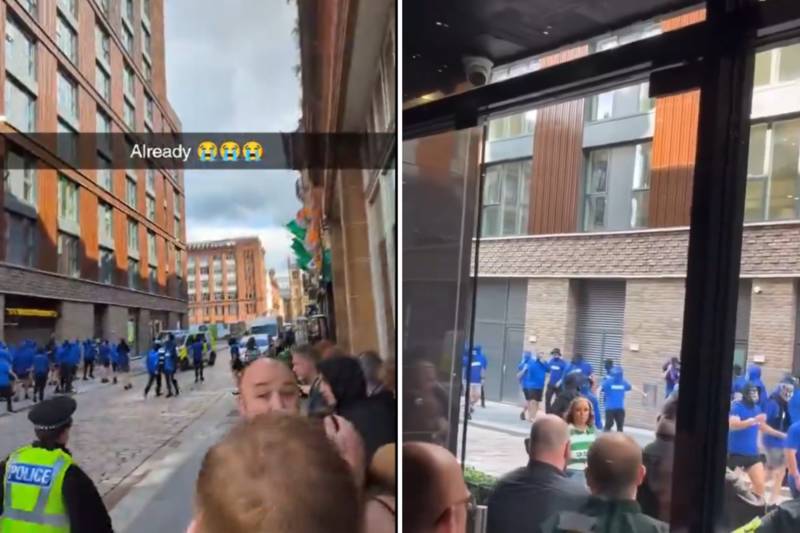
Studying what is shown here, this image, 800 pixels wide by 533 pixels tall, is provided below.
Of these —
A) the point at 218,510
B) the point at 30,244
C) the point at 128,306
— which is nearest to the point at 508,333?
the point at 218,510

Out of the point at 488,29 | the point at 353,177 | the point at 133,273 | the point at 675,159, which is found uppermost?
the point at 488,29

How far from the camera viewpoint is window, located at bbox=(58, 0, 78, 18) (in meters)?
1.18

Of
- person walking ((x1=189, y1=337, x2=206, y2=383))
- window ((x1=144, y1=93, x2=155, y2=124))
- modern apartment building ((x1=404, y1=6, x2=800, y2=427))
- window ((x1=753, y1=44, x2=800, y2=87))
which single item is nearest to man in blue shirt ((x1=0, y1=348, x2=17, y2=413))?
person walking ((x1=189, y1=337, x2=206, y2=383))

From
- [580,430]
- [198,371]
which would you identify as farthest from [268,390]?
[580,430]

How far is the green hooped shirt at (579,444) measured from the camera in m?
1.41

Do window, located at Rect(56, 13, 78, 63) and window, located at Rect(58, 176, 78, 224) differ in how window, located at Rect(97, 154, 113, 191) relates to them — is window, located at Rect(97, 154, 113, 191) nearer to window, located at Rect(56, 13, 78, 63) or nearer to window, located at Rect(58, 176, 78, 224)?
window, located at Rect(58, 176, 78, 224)

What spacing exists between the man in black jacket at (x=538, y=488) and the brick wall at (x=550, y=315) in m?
0.17

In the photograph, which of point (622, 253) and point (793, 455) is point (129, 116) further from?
point (793, 455)

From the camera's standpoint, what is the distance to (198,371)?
49.6 inches

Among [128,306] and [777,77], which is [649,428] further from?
[128,306]

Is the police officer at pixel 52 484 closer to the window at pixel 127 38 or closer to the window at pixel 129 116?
the window at pixel 129 116

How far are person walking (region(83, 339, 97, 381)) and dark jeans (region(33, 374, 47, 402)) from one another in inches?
2.9

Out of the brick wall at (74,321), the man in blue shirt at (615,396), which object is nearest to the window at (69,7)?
the brick wall at (74,321)

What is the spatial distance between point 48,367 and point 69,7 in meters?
0.71
